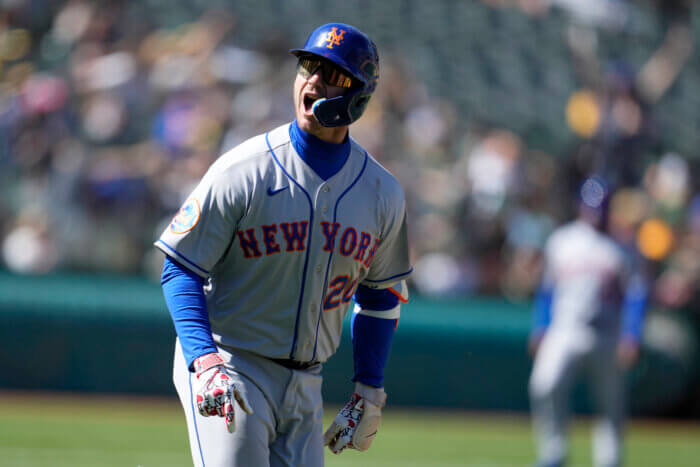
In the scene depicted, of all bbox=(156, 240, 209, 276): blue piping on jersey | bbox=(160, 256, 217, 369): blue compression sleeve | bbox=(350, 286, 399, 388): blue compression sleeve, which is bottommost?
bbox=(350, 286, 399, 388): blue compression sleeve

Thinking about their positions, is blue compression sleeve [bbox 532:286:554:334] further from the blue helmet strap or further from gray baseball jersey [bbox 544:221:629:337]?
the blue helmet strap

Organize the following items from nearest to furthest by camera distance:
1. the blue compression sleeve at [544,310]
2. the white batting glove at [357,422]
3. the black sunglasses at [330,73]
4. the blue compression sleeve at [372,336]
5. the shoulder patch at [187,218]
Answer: the shoulder patch at [187,218]
the black sunglasses at [330,73]
the white batting glove at [357,422]
the blue compression sleeve at [372,336]
the blue compression sleeve at [544,310]

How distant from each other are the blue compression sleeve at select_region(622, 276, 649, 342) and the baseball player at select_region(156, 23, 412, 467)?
5167 mm

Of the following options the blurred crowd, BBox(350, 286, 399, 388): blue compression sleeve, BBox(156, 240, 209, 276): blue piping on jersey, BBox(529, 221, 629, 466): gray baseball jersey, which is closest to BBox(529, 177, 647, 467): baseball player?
BBox(529, 221, 629, 466): gray baseball jersey

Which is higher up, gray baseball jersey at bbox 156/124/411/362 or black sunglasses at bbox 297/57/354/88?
black sunglasses at bbox 297/57/354/88

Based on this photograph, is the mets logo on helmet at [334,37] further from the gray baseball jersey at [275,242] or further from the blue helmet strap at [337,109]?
the gray baseball jersey at [275,242]

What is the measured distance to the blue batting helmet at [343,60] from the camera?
3.30 meters

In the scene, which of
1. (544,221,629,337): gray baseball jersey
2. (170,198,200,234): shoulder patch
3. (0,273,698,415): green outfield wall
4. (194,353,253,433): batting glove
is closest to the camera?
(194,353,253,433): batting glove

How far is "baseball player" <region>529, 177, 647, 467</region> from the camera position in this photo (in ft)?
25.5

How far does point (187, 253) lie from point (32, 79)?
366 inches

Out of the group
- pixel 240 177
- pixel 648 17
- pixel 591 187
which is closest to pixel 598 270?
pixel 591 187

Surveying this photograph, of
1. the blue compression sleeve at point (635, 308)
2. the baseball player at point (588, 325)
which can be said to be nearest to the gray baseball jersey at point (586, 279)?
the baseball player at point (588, 325)

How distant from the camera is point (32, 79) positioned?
38.5 ft

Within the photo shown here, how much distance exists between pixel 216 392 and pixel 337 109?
1.03m
